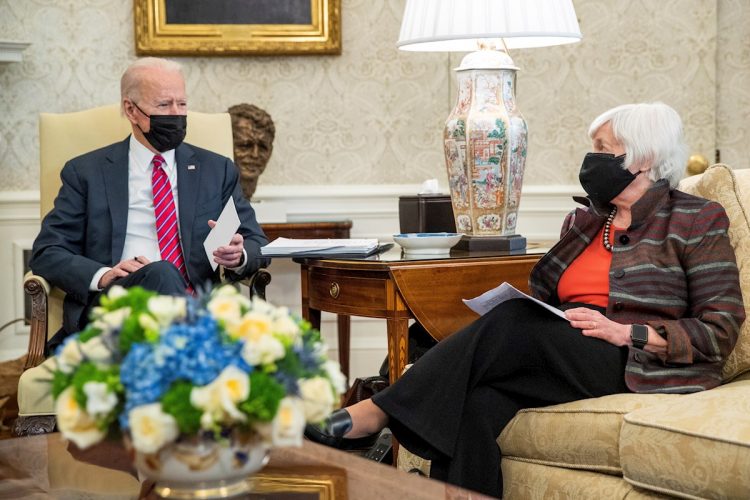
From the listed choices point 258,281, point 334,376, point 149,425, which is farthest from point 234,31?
point 149,425

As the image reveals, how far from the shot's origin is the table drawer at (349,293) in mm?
2629

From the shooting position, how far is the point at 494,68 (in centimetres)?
285

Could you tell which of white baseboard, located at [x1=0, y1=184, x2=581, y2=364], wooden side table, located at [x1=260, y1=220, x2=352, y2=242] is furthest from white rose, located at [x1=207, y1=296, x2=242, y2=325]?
white baseboard, located at [x1=0, y1=184, x2=581, y2=364]

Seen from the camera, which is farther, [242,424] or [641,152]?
[641,152]

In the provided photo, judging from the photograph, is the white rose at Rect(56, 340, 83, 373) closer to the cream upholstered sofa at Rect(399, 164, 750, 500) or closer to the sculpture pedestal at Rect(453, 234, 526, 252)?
the cream upholstered sofa at Rect(399, 164, 750, 500)

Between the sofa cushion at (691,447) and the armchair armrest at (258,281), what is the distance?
47.1 inches

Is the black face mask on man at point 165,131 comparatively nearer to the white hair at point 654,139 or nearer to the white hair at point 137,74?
the white hair at point 137,74

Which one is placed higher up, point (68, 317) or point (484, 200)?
point (484, 200)

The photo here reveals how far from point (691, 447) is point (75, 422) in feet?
3.82

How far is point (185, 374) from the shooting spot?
1162 mm

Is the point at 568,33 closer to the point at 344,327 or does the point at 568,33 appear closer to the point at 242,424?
the point at 344,327

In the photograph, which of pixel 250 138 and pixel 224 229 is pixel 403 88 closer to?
pixel 250 138

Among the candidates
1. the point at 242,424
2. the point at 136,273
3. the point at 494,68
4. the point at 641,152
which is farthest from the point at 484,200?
the point at 242,424

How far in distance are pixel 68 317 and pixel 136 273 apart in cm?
28
